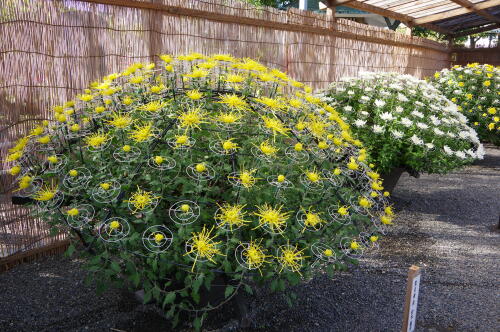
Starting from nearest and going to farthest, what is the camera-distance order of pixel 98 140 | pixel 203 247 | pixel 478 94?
pixel 203 247
pixel 98 140
pixel 478 94

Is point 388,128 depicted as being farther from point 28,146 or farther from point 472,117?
point 472,117

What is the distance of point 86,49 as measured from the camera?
315cm

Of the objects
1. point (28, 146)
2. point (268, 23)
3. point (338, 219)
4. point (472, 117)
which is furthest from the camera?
point (472, 117)

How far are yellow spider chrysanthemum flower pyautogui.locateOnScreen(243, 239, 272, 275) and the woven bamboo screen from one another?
75.3 inches

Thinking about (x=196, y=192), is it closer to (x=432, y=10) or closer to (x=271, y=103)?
(x=271, y=103)

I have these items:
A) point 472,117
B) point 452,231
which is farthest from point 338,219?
point 472,117

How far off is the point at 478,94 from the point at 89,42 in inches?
235

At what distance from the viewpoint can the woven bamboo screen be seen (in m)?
2.81

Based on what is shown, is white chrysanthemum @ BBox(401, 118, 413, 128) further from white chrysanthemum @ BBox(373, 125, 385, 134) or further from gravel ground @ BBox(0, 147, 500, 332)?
gravel ground @ BBox(0, 147, 500, 332)

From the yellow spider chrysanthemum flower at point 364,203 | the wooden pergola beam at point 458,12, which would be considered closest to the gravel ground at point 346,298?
the yellow spider chrysanthemum flower at point 364,203

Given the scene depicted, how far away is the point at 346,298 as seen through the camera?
2635 millimetres

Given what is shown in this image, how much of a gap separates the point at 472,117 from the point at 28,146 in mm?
6575

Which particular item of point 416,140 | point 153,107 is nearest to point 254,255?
point 153,107

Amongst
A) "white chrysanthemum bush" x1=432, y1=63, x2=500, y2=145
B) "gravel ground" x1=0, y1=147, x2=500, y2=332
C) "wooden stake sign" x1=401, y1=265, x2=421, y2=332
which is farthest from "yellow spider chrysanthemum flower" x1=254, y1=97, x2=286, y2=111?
→ "white chrysanthemum bush" x1=432, y1=63, x2=500, y2=145
